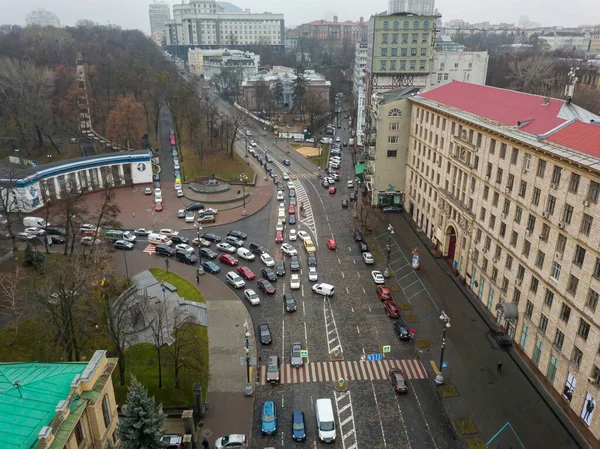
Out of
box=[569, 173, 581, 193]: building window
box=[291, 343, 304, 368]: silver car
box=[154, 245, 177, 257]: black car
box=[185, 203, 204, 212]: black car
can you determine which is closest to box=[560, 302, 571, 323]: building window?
box=[569, 173, 581, 193]: building window

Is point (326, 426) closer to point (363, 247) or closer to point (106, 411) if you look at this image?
point (106, 411)

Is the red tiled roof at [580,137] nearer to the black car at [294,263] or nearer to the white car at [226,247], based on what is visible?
the black car at [294,263]

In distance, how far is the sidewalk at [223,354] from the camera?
3484cm

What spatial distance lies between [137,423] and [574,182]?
34433 millimetres

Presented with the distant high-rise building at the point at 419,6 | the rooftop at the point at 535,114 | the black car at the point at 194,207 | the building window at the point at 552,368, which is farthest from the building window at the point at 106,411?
the distant high-rise building at the point at 419,6

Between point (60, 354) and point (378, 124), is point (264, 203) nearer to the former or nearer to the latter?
point (378, 124)

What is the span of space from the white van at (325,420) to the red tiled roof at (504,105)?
1191 inches

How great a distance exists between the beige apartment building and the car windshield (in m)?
18.2

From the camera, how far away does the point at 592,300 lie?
3288 cm

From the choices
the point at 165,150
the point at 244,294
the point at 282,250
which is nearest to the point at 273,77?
the point at 165,150

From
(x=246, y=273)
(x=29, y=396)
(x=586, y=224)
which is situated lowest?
(x=246, y=273)

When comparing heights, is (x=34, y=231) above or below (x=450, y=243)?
below

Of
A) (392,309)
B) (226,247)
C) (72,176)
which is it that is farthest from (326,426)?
(72,176)

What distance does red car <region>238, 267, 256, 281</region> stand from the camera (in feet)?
182
